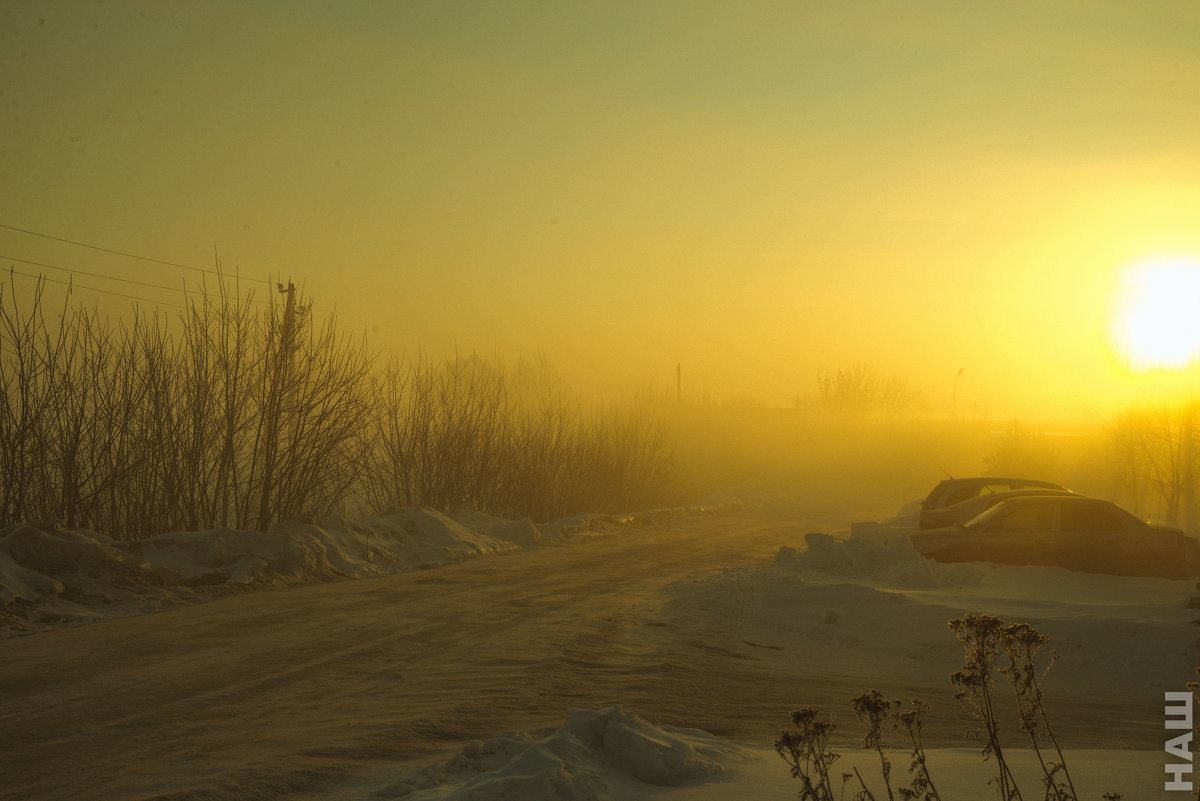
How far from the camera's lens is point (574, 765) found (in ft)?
18.2

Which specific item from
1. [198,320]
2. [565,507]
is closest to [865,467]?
[565,507]

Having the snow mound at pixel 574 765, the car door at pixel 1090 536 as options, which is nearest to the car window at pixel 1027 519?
the car door at pixel 1090 536

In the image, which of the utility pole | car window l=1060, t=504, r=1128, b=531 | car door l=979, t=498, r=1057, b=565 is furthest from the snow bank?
car window l=1060, t=504, r=1128, b=531

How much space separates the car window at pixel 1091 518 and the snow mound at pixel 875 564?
170 cm

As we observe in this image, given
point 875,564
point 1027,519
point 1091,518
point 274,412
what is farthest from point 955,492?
point 274,412

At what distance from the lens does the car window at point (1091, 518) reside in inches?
588

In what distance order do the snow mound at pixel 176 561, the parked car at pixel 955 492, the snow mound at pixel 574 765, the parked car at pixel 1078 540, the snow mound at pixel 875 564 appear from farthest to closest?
the parked car at pixel 955 492, the snow mound at pixel 875 564, the parked car at pixel 1078 540, the snow mound at pixel 176 561, the snow mound at pixel 574 765

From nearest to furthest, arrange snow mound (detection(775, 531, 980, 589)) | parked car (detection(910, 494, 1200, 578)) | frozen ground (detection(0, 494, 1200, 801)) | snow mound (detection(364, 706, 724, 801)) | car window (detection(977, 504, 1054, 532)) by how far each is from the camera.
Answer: snow mound (detection(364, 706, 724, 801)) < frozen ground (detection(0, 494, 1200, 801)) < parked car (detection(910, 494, 1200, 578)) < snow mound (detection(775, 531, 980, 589)) < car window (detection(977, 504, 1054, 532))

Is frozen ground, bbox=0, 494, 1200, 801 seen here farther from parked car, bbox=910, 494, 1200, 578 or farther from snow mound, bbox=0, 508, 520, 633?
parked car, bbox=910, 494, 1200, 578

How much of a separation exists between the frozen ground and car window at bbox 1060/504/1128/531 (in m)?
0.81

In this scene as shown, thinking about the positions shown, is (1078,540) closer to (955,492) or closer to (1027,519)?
(1027,519)

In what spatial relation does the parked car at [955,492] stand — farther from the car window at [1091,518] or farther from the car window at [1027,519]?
the car window at [1091,518]

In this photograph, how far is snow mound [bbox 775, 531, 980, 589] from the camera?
1490cm

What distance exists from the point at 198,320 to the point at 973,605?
1472cm
